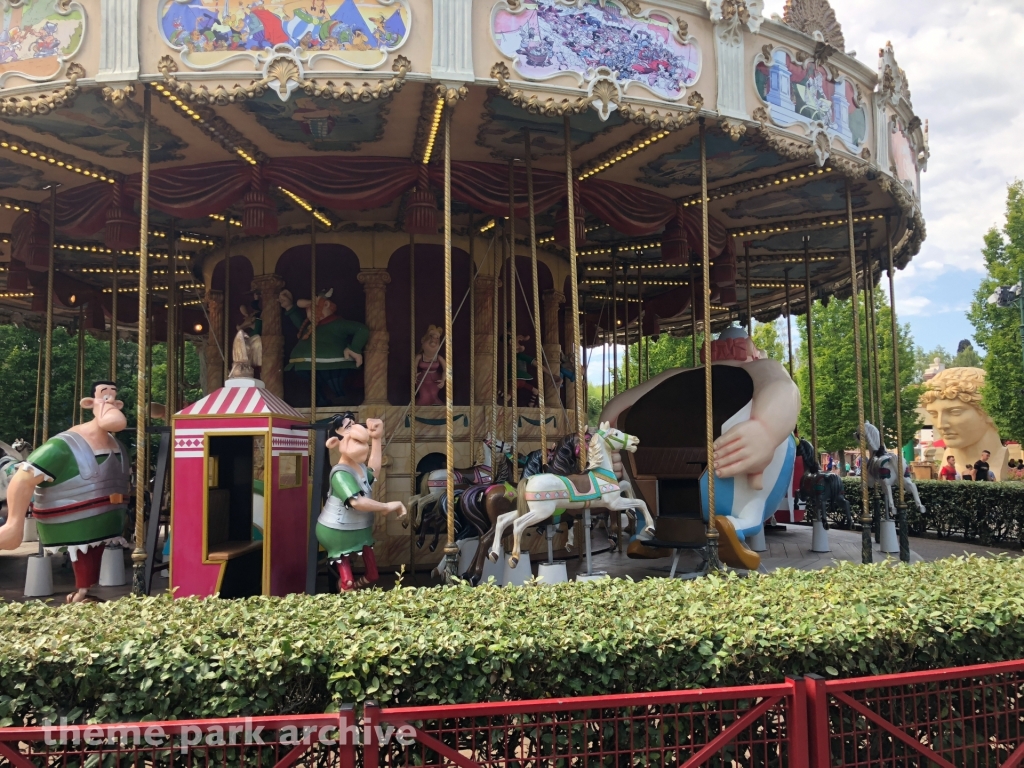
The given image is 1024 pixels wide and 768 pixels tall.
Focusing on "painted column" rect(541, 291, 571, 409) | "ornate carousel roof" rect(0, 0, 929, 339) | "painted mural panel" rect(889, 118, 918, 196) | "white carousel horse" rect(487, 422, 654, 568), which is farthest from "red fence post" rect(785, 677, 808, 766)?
"painted column" rect(541, 291, 571, 409)

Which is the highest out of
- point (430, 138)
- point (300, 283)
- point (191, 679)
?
point (430, 138)

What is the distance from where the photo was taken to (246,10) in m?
6.92

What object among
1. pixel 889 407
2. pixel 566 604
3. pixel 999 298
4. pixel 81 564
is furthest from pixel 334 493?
pixel 889 407

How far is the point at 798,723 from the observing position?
3229 mm

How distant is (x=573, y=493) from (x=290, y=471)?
8.94 ft

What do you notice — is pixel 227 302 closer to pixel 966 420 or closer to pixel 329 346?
pixel 329 346

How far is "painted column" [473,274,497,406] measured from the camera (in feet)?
36.7

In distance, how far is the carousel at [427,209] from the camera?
7.07 meters

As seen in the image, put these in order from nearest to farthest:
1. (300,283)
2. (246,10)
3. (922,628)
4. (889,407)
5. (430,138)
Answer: (922,628), (246,10), (430,138), (300,283), (889,407)

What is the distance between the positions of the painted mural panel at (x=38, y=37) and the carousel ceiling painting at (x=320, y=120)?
151cm

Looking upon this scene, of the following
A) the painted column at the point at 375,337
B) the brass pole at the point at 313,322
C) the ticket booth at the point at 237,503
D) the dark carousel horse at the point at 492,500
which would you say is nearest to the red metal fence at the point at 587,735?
the ticket booth at the point at 237,503

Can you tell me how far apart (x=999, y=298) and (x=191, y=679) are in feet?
66.0

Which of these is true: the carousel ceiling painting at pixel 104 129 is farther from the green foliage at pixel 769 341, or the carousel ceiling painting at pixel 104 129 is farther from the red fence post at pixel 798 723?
the green foliage at pixel 769 341

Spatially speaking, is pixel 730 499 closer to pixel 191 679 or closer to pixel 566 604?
pixel 566 604
